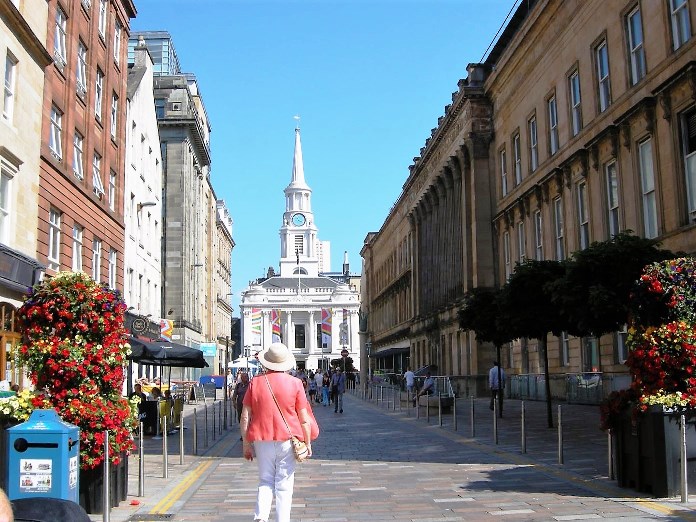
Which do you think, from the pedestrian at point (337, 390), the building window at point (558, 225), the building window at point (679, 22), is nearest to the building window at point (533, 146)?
the building window at point (558, 225)

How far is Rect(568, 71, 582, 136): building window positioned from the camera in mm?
28109

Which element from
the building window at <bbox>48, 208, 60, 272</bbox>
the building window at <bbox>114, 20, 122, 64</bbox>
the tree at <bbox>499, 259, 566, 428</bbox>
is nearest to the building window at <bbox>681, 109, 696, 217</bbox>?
the tree at <bbox>499, 259, 566, 428</bbox>

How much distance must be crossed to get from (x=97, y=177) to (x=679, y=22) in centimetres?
1939

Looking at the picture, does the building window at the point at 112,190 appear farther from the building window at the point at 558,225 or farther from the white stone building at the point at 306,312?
the white stone building at the point at 306,312

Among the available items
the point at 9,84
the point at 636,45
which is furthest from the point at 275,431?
the point at 636,45

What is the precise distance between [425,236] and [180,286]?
667 inches

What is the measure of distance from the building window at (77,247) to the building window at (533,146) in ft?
59.2

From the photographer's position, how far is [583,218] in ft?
91.8

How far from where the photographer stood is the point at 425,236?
56.2 m

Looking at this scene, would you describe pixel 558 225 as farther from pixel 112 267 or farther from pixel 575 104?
pixel 112 267

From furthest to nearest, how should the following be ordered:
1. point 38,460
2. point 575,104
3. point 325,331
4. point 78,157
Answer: point 325,331 → point 575,104 → point 78,157 → point 38,460

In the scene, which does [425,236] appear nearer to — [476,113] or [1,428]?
[476,113]

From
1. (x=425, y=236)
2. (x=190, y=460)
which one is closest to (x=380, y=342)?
(x=425, y=236)

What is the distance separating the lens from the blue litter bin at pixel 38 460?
7.71 m
